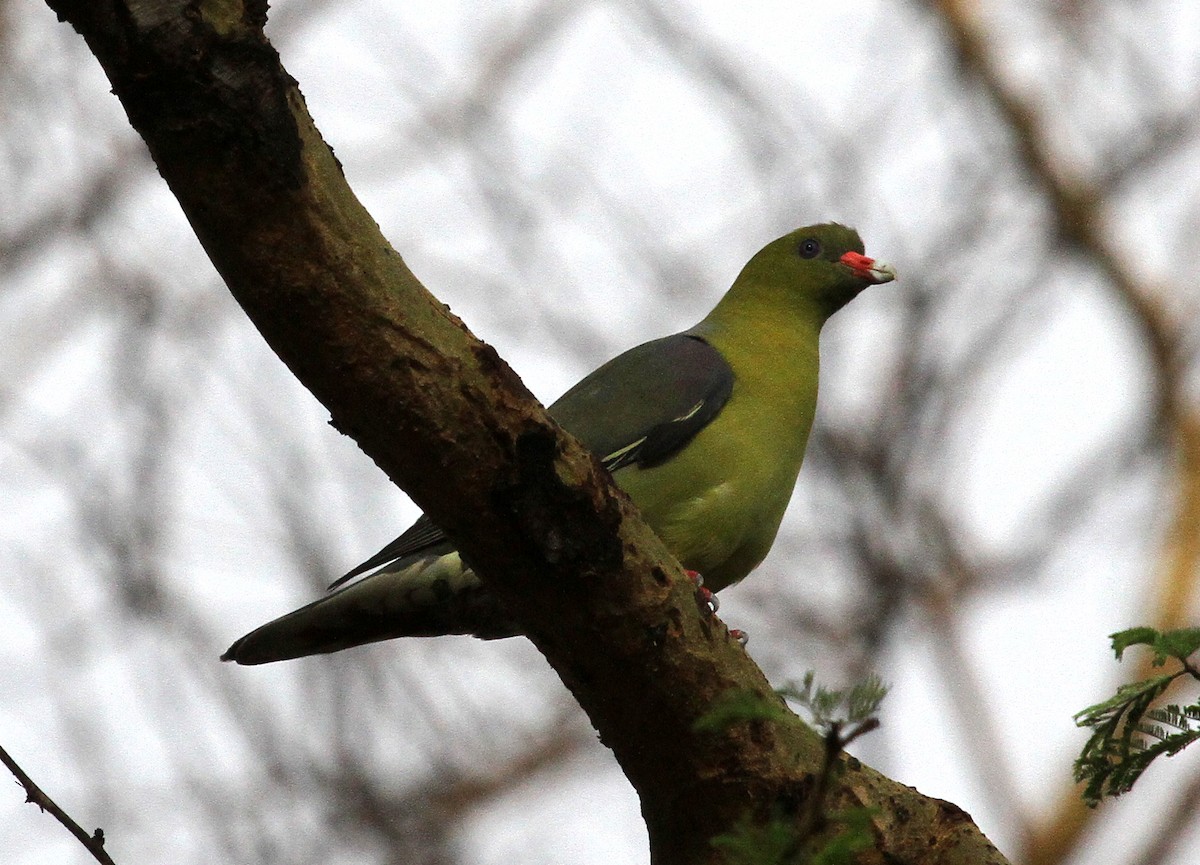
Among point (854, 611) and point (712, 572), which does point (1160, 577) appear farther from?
point (712, 572)

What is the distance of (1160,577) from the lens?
9.00 meters

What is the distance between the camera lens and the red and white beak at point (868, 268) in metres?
5.16

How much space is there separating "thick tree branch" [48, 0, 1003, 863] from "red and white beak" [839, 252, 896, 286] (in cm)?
251

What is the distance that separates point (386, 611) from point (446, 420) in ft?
5.22

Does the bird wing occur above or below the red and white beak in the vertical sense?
below

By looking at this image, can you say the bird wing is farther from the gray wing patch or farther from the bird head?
the bird head

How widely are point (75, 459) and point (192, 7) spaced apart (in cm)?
448

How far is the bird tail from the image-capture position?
152 inches

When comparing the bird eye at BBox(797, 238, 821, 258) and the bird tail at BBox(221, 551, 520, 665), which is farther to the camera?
the bird eye at BBox(797, 238, 821, 258)

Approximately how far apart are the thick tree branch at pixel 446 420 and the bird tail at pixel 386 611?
1084mm

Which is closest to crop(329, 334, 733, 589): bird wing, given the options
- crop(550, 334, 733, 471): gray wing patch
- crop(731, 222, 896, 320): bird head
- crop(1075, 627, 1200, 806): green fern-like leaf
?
crop(550, 334, 733, 471): gray wing patch

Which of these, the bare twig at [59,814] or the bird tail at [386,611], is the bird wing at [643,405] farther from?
the bare twig at [59,814]

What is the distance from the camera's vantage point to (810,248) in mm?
5328

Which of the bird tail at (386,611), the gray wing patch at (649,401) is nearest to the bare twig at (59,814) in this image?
the bird tail at (386,611)
